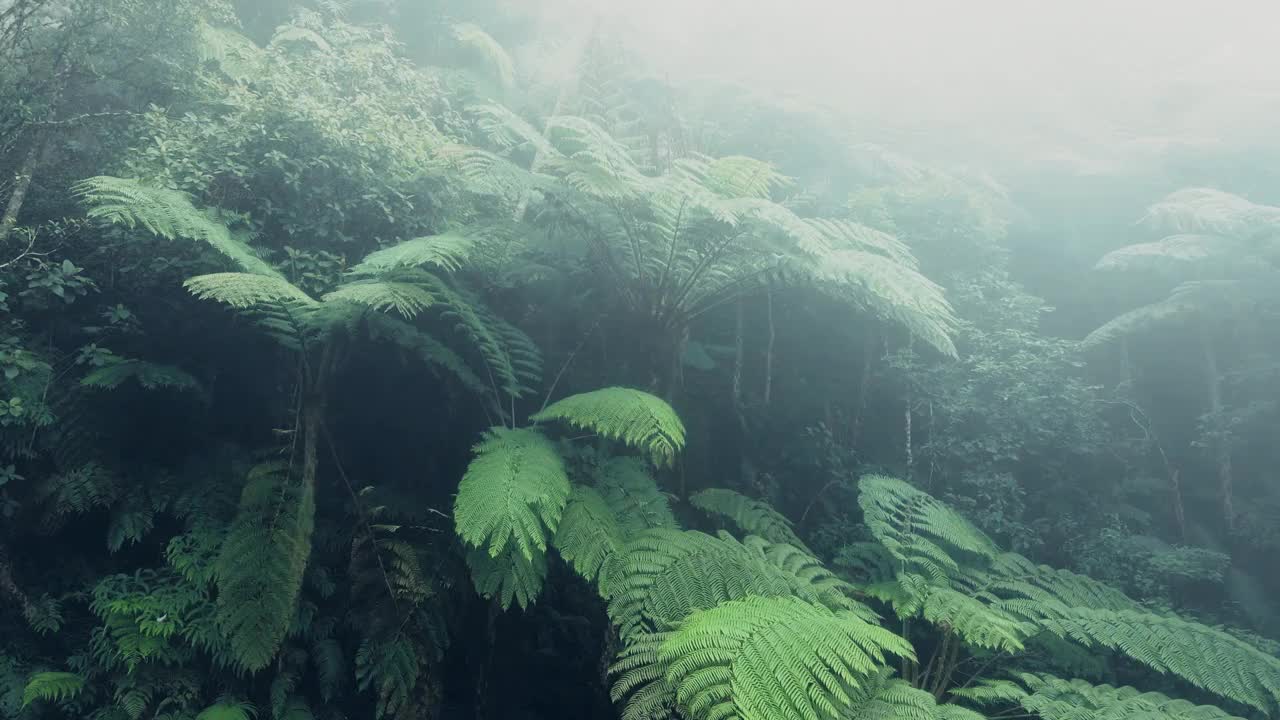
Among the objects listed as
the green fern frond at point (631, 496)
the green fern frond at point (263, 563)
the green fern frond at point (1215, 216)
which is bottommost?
the green fern frond at point (263, 563)

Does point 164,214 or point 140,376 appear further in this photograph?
point 140,376

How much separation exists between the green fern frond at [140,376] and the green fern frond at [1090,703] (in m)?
4.01

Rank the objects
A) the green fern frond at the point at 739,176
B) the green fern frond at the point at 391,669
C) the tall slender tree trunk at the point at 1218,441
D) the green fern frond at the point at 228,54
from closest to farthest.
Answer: the green fern frond at the point at 391,669
the green fern frond at the point at 739,176
the green fern frond at the point at 228,54
the tall slender tree trunk at the point at 1218,441

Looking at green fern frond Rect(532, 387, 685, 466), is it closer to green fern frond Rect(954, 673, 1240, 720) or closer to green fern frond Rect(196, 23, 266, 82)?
green fern frond Rect(954, 673, 1240, 720)

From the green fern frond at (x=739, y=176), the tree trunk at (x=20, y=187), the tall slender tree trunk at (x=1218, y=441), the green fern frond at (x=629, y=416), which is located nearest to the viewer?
the green fern frond at (x=629, y=416)

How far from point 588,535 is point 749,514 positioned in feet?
3.82

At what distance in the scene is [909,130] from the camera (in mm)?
8695

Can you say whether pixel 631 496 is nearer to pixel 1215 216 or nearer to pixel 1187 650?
pixel 1187 650

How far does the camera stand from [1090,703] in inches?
95.5

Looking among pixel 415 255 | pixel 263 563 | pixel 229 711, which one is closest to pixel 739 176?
pixel 415 255

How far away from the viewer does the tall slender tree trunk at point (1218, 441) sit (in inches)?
195

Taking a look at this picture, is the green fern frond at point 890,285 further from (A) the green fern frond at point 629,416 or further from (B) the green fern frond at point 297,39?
(B) the green fern frond at point 297,39

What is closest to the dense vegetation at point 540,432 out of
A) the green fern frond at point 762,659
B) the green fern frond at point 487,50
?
the green fern frond at point 762,659

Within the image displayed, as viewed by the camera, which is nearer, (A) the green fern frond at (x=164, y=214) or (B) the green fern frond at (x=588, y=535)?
(B) the green fern frond at (x=588, y=535)
